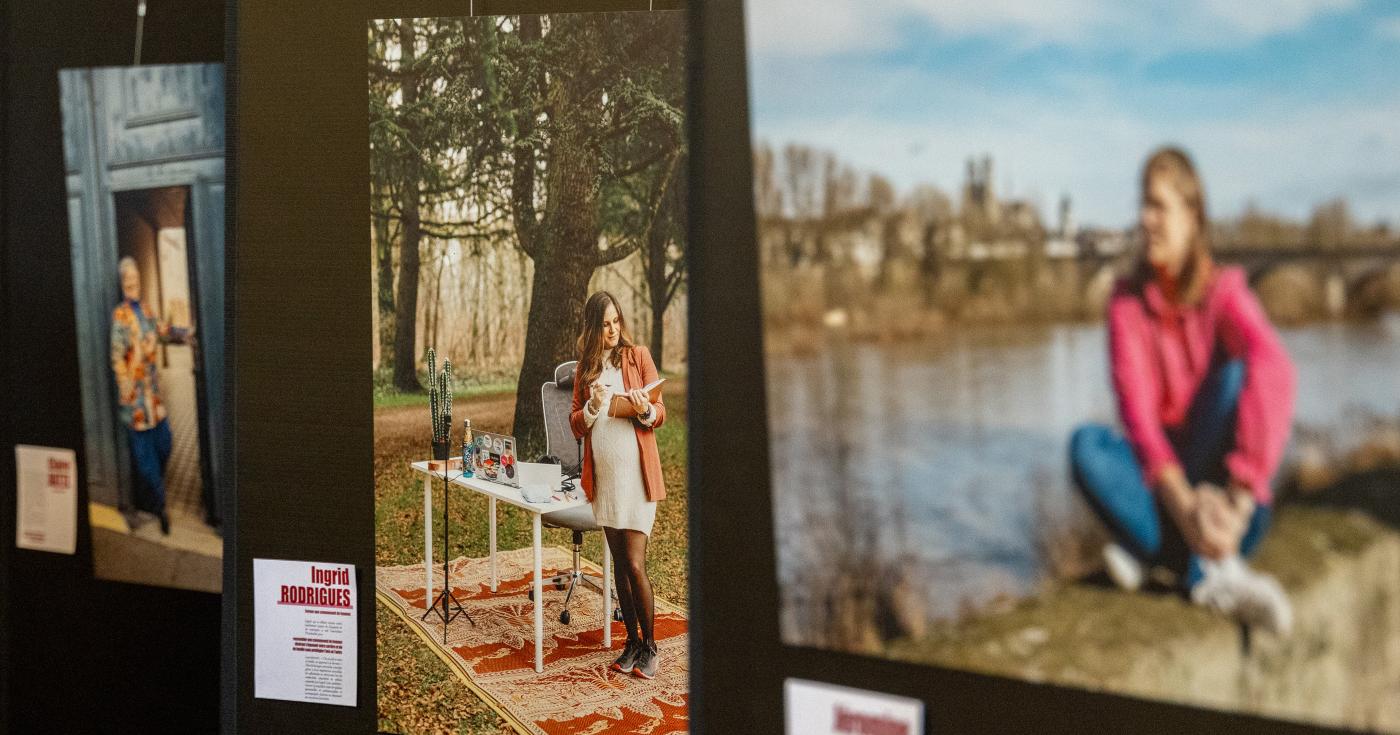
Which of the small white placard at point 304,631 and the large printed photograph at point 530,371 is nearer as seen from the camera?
the large printed photograph at point 530,371

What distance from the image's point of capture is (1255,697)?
→ 1.39m

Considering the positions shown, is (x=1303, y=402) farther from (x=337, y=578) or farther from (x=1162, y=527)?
(x=337, y=578)

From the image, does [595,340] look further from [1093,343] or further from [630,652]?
[1093,343]

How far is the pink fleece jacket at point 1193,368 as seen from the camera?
136cm

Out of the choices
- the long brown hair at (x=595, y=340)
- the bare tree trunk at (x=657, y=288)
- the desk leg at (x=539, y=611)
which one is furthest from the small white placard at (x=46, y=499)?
the bare tree trunk at (x=657, y=288)

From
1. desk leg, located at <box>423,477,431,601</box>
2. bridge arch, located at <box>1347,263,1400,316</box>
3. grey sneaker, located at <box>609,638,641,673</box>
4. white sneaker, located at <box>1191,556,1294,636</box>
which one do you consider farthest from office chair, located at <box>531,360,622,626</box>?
bridge arch, located at <box>1347,263,1400,316</box>

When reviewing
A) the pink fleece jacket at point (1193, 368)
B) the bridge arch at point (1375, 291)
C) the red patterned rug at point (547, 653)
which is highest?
the bridge arch at point (1375, 291)

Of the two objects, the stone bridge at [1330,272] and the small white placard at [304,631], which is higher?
the stone bridge at [1330,272]

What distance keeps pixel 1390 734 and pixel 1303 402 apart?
39 cm

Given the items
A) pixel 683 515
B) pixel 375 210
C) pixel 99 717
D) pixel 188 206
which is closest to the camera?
pixel 683 515

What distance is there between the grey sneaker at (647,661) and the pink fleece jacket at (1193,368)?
39.2 inches

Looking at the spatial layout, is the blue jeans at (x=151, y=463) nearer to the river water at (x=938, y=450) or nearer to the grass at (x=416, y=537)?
the grass at (x=416, y=537)

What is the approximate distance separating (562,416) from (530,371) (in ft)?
0.36

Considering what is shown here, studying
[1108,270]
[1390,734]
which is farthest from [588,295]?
[1390,734]
